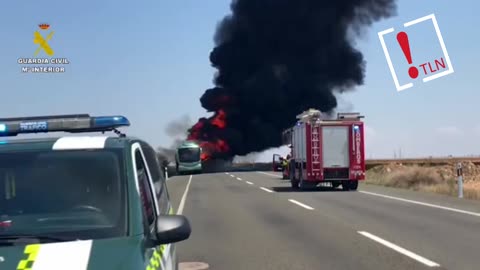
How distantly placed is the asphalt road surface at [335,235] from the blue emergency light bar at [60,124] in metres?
4.27

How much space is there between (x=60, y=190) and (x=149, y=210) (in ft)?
2.11

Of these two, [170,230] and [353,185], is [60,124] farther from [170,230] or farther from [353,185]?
[353,185]

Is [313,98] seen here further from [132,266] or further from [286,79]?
[132,266]

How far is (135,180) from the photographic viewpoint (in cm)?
450

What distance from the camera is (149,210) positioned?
4812 mm

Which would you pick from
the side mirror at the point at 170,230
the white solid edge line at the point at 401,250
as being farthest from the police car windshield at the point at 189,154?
the side mirror at the point at 170,230

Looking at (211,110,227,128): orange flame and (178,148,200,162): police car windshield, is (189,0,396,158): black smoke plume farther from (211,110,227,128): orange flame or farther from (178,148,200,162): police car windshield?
(178,148,200,162): police car windshield

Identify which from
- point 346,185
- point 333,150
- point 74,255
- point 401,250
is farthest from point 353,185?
point 74,255

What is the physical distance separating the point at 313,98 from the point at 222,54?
10608mm

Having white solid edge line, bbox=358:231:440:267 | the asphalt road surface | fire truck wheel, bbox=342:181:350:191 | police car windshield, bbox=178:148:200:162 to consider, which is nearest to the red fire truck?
fire truck wheel, bbox=342:181:350:191

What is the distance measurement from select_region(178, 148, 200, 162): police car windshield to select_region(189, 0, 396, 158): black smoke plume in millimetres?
8164

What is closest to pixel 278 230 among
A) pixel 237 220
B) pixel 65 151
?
pixel 237 220

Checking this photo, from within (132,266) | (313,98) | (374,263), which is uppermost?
(313,98)

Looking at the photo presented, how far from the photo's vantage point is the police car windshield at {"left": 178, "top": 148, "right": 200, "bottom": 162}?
195 feet
